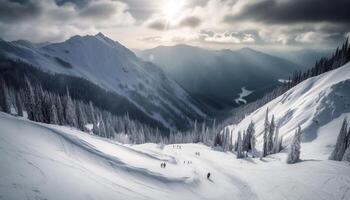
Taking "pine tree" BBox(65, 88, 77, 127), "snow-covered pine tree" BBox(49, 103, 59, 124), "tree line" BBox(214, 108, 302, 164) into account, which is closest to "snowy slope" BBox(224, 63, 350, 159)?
"tree line" BBox(214, 108, 302, 164)

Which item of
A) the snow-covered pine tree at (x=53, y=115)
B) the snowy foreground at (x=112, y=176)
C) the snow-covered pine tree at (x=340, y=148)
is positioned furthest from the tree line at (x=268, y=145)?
the snow-covered pine tree at (x=53, y=115)

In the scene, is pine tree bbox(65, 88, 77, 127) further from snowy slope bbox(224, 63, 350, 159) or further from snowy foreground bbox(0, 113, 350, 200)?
snowy slope bbox(224, 63, 350, 159)

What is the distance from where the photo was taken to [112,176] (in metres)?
27.9

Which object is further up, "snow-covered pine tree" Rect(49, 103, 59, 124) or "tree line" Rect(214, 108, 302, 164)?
"snow-covered pine tree" Rect(49, 103, 59, 124)

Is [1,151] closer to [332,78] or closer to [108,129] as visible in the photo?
[108,129]

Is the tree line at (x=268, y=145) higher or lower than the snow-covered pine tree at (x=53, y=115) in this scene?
lower

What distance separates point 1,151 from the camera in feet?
65.4

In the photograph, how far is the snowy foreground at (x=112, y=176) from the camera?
1841 centimetres

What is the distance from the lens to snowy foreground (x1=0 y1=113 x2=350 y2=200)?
725 inches

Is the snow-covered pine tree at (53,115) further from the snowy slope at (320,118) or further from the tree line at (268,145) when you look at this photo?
the snowy slope at (320,118)

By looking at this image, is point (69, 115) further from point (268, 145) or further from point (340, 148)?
point (340, 148)

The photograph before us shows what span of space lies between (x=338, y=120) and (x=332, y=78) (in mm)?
44562

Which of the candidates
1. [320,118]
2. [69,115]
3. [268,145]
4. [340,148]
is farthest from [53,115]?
[320,118]

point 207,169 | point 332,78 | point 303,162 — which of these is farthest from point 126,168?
point 332,78
